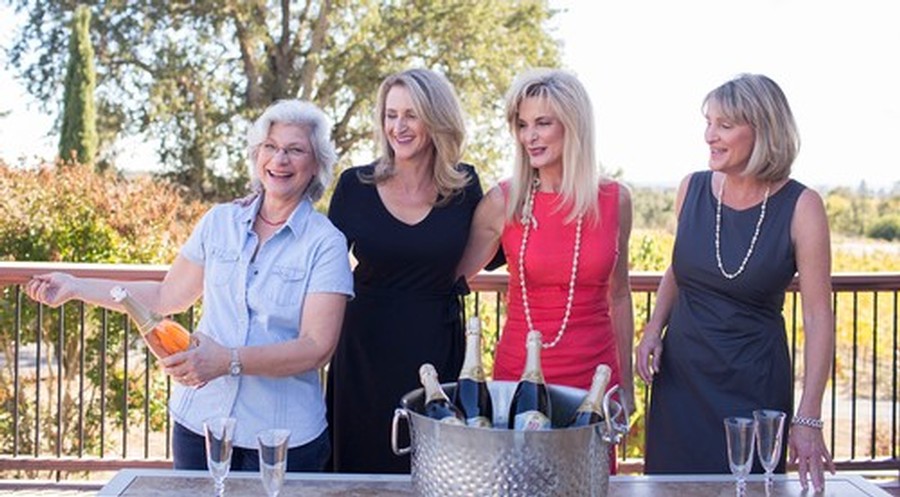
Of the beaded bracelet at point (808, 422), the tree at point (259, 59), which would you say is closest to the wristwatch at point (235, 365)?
the beaded bracelet at point (808, 422)

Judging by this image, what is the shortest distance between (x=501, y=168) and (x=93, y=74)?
239 inches

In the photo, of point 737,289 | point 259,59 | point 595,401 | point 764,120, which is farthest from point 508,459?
point 259,59

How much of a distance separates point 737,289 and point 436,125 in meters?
0.80

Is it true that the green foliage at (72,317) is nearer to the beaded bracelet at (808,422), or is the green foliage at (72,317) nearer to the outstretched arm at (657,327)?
the outstretched arm at (657,327)

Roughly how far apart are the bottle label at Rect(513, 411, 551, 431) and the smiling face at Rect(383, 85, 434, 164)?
1.04 meters

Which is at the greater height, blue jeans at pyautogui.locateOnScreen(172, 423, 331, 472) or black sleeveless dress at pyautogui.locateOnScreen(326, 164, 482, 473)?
black sleeveless dress at pyautogui.locateOnScreen(326, 164, 482, 473)

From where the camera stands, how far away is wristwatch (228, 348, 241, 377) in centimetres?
189

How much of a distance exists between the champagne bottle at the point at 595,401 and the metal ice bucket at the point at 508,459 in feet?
0.21

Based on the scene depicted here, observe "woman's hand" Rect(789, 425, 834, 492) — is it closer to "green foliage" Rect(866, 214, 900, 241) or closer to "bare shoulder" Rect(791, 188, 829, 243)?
"bare shoulder" Rect(791, 188, 829, 243)

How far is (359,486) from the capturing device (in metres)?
1.75

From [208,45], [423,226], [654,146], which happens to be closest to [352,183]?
[423,226]

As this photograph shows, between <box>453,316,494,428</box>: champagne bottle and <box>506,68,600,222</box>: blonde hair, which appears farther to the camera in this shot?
<box>506,68,600,222</box>: blonde hair

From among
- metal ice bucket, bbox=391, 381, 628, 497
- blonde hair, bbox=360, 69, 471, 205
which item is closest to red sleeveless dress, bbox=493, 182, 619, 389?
blonde hair, bbox=360, 69, 471, 205

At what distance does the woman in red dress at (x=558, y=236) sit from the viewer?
2367 mm
